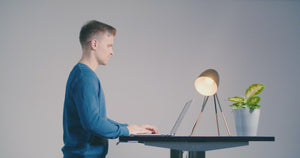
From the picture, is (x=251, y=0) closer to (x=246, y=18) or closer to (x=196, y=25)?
(x=246, y=18)

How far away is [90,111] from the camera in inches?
52.5

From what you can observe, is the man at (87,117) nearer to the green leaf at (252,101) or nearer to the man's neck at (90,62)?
the man's neck at (90,62)

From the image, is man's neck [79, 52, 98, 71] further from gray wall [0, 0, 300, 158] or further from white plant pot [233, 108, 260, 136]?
gray wall [0, 0, 300, 158]

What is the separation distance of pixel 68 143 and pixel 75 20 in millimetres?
1757

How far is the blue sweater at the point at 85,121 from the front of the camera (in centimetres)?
134

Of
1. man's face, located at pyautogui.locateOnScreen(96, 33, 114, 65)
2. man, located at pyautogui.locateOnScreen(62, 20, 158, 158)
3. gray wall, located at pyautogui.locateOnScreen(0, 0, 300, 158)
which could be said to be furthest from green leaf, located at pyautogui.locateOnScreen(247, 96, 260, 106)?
gray wall, located at pyautogui.locateOnScreen(0, 0, 300, 158)

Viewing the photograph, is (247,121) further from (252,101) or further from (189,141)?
(189,141)

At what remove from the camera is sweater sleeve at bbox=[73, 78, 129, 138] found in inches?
52.4

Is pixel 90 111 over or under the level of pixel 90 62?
A: under

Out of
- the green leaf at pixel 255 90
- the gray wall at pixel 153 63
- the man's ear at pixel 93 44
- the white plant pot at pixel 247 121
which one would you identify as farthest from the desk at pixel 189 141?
the gray wall at pixel 153 63

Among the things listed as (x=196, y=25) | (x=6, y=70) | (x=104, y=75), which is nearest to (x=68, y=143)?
(x=104, y=75)

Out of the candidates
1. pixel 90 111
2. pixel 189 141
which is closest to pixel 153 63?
pixel 90 111

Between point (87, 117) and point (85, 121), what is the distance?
0.02 meters

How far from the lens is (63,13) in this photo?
2945 millimetres
